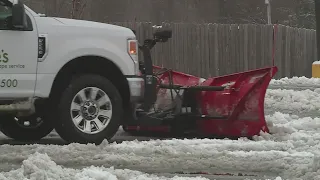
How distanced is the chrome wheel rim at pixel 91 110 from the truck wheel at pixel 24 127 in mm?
1334

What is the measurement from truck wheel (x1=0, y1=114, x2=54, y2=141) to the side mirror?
→ 1930mm

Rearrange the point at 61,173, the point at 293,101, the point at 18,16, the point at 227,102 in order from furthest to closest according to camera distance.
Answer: the point at 293,101, the point at 227,102, the point at 18,16, the point at 61,173

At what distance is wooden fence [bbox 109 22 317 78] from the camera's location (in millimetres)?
18703

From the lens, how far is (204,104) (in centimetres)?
851

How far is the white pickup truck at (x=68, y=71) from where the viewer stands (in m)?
6.91

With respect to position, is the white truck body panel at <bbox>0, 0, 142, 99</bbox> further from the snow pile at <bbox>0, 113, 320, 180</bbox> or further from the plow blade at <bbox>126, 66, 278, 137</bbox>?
the plow blade at <bbox>126, 66, 278, 137</bbox>

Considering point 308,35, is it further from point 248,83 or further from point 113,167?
point 113,167

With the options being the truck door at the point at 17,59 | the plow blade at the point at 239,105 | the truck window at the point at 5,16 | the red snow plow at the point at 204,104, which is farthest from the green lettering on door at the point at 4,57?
the plow blade at the point at 239,105

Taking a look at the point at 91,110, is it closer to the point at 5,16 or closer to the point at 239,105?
the point at 5,16

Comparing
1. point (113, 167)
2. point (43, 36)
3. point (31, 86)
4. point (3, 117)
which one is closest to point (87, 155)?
point (113, 167)

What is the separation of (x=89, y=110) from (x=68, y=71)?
24.9 inches

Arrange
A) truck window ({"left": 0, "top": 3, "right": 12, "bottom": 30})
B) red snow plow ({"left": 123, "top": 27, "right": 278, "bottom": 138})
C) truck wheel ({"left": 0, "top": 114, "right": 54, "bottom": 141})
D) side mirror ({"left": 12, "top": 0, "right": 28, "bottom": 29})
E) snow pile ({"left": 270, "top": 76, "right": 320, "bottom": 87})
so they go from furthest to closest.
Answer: snow pile ({"left": 270, "top": 76, "right": 320, "bottom": 87}), truck wheel ({"left": 0, "top": 114, "right": 54, "bottom": 141}), red snow plow ({"left": 123, "top": 27, "right": 278, "bottom": 138}), truck window ({"left": 0, "top": 3, "right": 12, "bottom": 30}), side mirror ({"left": 12, "top": 0, "right": 28, "bottom": 29})

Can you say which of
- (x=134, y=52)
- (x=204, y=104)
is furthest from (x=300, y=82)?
(x=134, y=52)

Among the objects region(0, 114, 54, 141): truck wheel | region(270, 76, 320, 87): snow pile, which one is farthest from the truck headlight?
region(270, 76, 320, 87): snow pile
